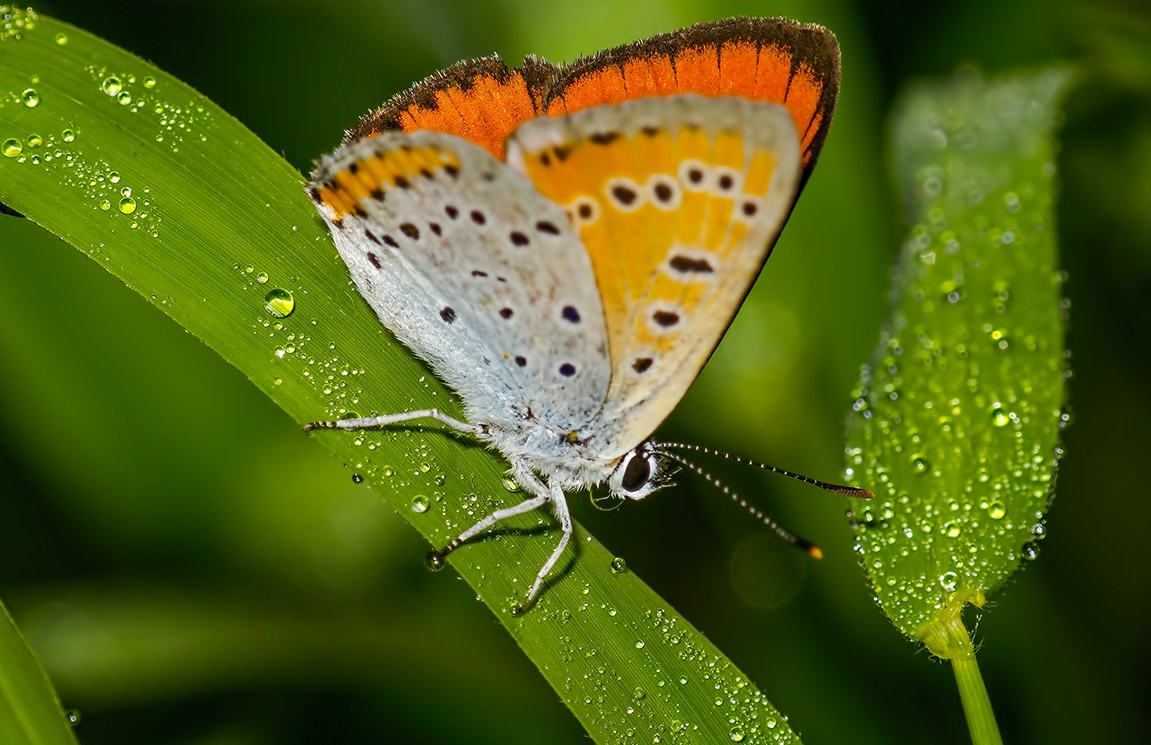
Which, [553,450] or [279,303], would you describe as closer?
[279,303]

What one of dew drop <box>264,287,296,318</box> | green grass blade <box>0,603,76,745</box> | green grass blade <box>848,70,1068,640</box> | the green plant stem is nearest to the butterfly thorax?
dew drop <box>264,287,296,318</box>

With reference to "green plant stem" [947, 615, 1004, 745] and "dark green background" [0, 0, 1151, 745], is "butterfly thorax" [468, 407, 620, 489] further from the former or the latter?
"green plant stem" [947, 615, 1004, 745]

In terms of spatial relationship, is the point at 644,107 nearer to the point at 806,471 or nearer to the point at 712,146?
the point at 712,146

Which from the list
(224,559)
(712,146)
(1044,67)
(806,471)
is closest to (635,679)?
(712,146)

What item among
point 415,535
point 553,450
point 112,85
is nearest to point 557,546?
point 553,450

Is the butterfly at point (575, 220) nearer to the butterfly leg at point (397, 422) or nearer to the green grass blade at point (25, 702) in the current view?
the butterfly leg at point (397, 422)

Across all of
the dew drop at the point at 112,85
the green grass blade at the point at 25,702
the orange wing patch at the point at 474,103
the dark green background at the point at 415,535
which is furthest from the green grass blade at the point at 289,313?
the dark green background at the point at 415,535

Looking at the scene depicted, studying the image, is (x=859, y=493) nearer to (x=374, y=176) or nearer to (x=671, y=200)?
(x=671, y=200)
